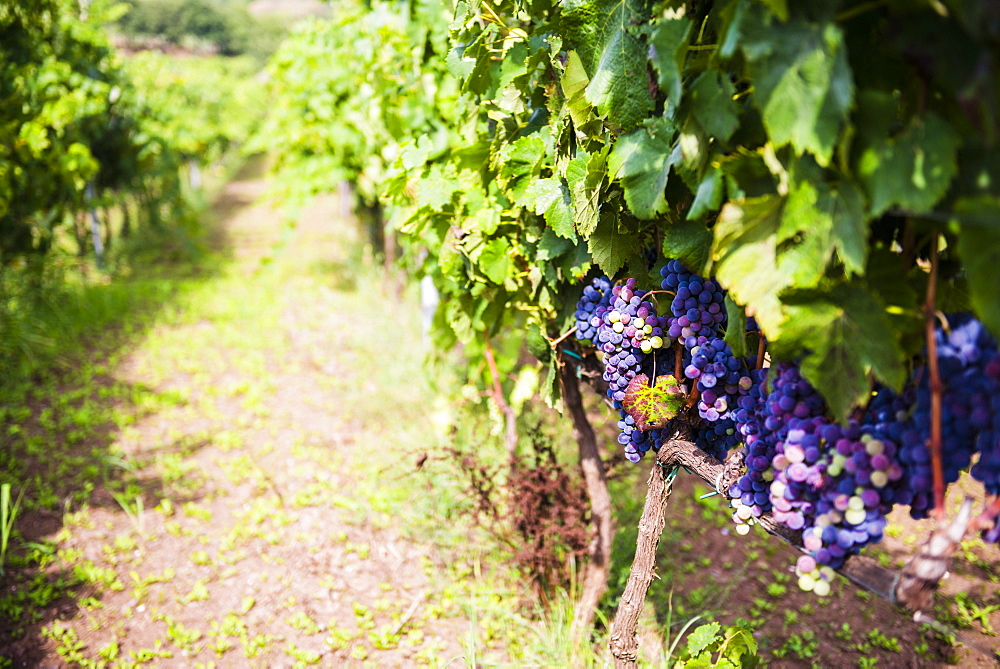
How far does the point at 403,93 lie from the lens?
3199 mm

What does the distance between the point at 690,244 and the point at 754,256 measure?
0.87 feet

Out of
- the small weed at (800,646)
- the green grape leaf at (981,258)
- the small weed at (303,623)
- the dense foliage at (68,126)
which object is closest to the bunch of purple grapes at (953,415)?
the green grape leaf at (981,258)

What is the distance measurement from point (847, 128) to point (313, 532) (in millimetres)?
3198

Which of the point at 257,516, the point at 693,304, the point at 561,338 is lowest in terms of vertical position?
the point at 257,516

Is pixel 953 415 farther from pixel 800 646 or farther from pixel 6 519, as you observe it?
pixel 6 519

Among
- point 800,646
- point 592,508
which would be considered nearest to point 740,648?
point 592,508

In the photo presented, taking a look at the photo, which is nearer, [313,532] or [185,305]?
[313,532]

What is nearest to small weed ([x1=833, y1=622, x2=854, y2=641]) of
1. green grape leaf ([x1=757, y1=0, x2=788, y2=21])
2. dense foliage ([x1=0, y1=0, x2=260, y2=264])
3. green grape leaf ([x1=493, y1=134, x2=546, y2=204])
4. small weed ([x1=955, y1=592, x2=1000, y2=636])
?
small weed ([x1=955, y1=592, x2=1000, y2=636])

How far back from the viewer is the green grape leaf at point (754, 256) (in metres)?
1.06

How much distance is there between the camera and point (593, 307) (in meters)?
1.80

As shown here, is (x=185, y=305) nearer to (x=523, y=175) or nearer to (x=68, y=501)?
(x=68, y=501)

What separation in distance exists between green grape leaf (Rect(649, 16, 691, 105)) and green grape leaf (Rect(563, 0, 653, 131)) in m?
0.19

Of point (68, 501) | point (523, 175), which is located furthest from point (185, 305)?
point (523, 175)

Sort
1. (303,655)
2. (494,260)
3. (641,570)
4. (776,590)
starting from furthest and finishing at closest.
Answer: (776,590) < (303,655) < (494,260) < (641,570)
